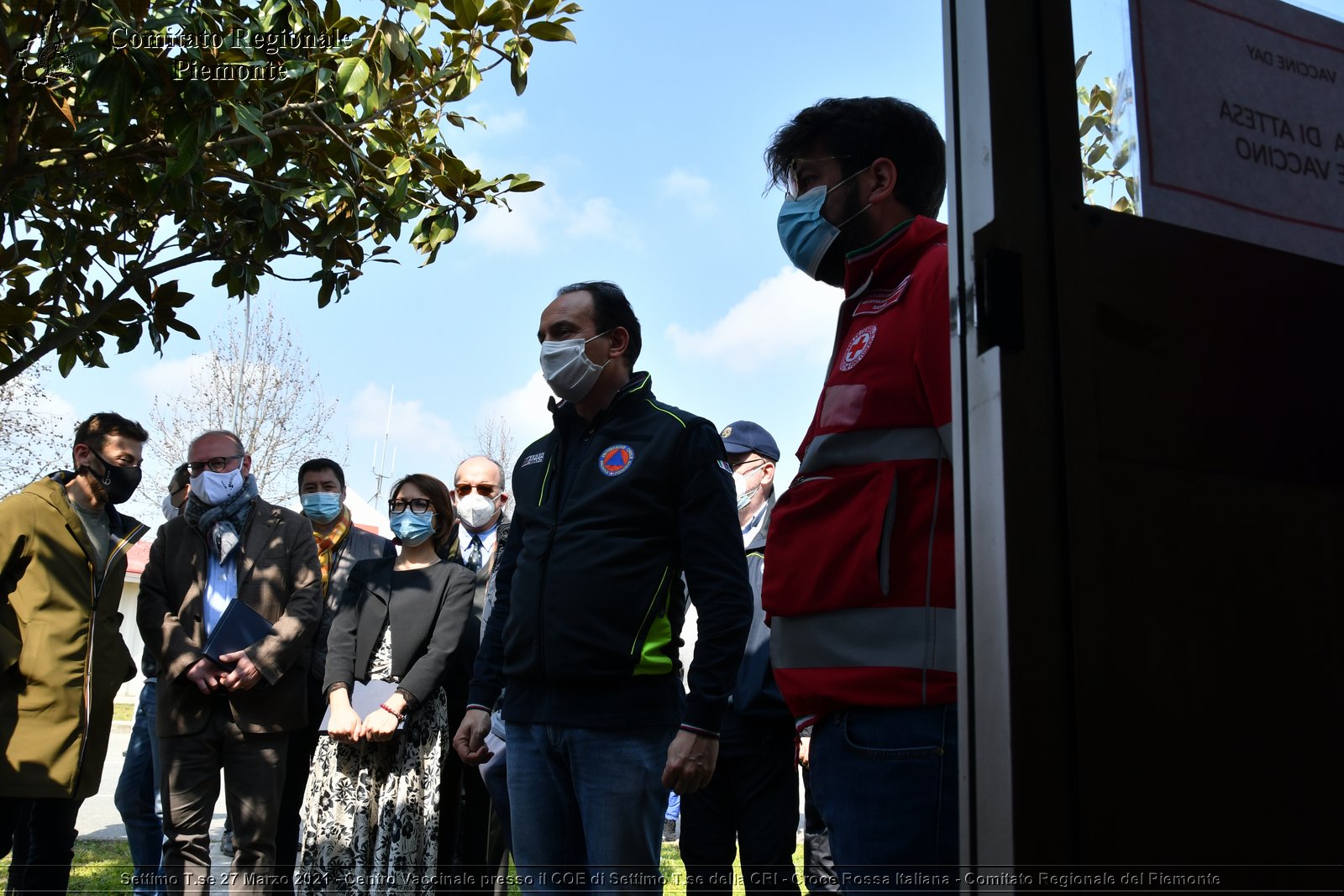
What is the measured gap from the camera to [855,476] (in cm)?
192

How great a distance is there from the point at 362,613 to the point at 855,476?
4.02 m

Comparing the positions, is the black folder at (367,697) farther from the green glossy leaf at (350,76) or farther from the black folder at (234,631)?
the green glossy leaf at (350,76)

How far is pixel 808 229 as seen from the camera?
2352 mm

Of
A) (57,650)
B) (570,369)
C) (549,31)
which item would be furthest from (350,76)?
(57,650)

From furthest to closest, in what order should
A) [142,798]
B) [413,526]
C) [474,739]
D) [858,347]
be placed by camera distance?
[142,798] < [413,526] < [474,739] < [858,347]

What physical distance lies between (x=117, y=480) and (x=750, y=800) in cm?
334

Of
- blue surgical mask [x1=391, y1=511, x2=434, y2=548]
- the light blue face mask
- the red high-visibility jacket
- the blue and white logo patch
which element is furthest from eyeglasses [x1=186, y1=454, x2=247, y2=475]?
the red high-visibility jacket

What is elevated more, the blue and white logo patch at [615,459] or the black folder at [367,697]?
the blue and white logo patch at [615,459]

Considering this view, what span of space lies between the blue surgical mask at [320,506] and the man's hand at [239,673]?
167 cm

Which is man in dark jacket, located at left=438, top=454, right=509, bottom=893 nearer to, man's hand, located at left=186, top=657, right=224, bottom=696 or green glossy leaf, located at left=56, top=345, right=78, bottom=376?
man's hand, located at left=186, top=657, right=224, bottom=696

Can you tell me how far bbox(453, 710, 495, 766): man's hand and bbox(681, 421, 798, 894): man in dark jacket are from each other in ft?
3.49

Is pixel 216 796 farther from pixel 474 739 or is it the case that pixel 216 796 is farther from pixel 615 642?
pixel 615 642

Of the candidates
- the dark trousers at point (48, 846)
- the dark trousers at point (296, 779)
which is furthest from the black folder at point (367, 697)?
the dark trousers at point (48, 846)

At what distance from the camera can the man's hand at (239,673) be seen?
5.05 metres
